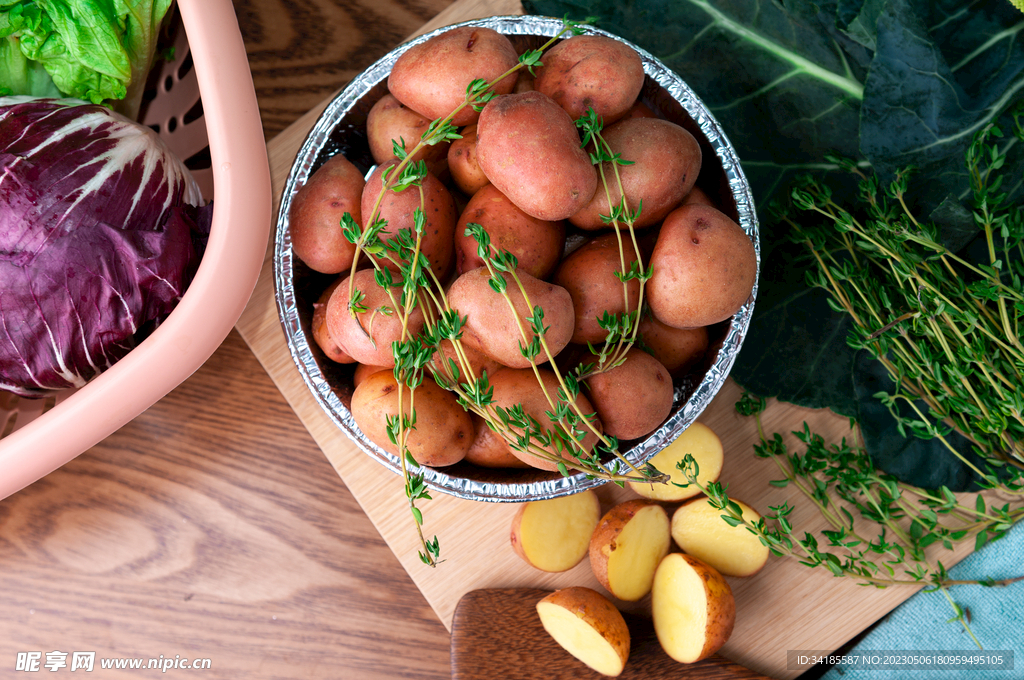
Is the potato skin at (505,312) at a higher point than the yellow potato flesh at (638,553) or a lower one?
higher

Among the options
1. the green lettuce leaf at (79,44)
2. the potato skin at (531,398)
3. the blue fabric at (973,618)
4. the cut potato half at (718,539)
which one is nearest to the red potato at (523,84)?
the potato skin at (531,398)

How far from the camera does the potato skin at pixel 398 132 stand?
607 millimetres


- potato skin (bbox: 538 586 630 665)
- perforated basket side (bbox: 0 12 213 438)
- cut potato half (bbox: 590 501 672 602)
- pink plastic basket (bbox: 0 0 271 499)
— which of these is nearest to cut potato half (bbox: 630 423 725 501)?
cut potato half (bbox: 590 501 672 602)

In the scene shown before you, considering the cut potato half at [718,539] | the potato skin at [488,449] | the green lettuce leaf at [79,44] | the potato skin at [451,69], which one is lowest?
the cut potato half at [718,539]

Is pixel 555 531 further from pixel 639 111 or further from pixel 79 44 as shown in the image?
pixel 79 44

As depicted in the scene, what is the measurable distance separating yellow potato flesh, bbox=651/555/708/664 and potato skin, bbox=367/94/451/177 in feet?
1.64

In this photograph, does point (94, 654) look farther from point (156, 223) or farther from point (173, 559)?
point (156, 223)

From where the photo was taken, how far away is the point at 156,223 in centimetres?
65

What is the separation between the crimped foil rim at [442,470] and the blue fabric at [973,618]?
0.45 metres

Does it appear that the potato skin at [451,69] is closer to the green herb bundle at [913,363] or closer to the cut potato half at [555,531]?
the green herb bundle at [913,363]

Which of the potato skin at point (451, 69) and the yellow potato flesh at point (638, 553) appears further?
the yellow potato flesh at point (638, 553)

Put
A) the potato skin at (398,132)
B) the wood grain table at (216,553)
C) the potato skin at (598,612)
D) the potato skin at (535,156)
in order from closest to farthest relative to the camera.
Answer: the potato skin at (535,156) → the potato skin at (398,132) → the potato skin at (598,612) → the wood grain table at (216,553)

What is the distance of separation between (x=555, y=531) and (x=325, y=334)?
34 centimetres

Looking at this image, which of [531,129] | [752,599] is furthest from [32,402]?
[752,599]
